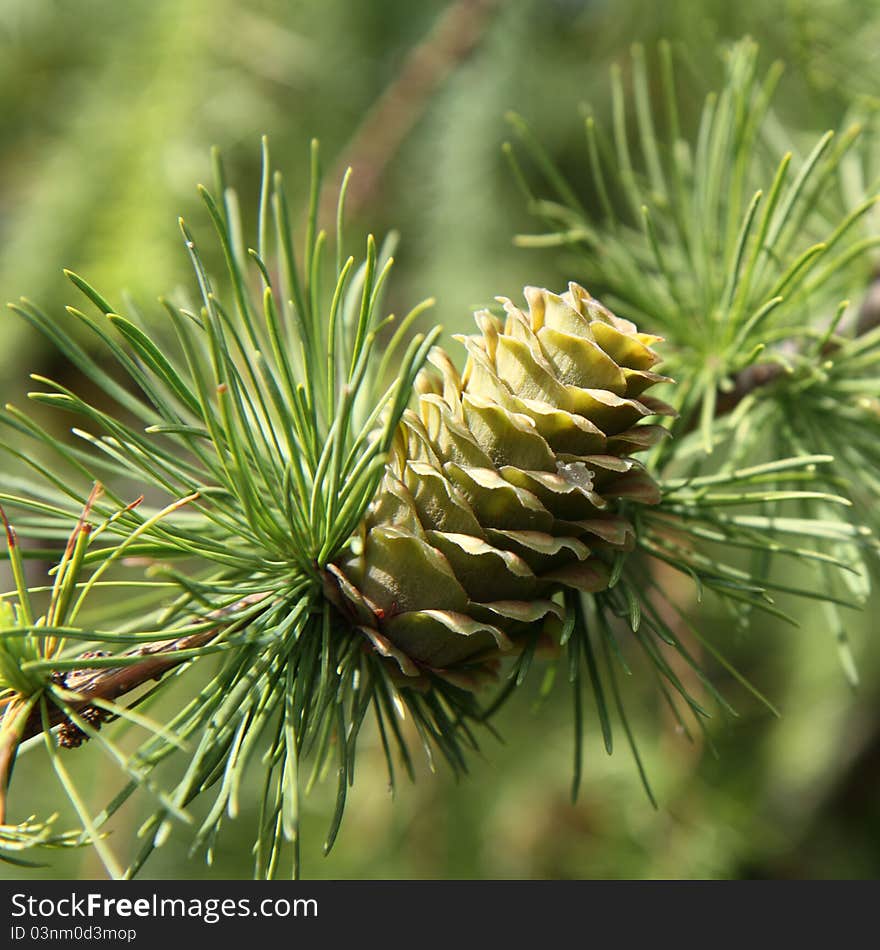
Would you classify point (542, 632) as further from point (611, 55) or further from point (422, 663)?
point (611, 55)

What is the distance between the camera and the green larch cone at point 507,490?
37 cm

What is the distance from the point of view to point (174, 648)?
0.39 m

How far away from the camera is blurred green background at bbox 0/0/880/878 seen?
2.85 ft

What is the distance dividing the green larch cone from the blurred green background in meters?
0.50

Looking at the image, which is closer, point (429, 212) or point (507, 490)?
point (507, 490)

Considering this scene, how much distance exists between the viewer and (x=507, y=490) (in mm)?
367

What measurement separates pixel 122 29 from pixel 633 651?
91 cm

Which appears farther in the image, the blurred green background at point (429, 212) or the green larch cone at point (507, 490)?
the blurred green background at point (429, 212)

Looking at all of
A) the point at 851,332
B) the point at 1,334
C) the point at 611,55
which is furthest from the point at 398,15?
the point at 851,332

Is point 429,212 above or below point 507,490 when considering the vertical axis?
above

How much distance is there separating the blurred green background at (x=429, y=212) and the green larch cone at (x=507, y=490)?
0.50m

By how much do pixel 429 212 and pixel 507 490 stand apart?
74cm

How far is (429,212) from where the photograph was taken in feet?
3.40

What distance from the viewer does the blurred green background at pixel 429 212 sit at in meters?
0.87
